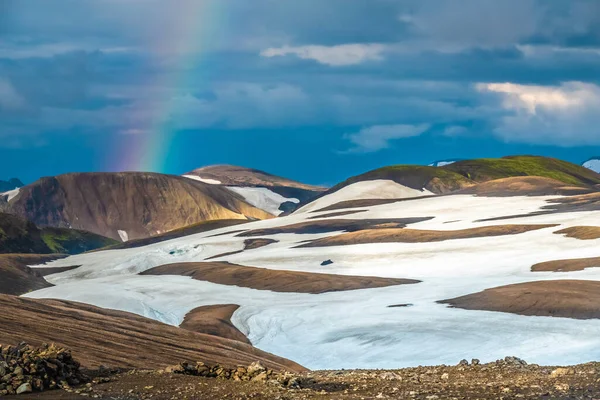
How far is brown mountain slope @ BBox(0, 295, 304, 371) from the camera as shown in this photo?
2655cm

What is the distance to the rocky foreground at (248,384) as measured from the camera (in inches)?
736

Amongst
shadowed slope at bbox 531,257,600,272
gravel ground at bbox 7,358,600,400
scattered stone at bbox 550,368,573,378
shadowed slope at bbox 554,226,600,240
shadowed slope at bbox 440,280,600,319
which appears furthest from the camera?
shadowed slope at bbox 554,226,600,240

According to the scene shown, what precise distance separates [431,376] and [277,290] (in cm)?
7580

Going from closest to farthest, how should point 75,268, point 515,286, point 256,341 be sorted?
point 256,341 < point 515,286 < point 75,268

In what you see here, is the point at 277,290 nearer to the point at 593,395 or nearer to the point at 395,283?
the point at 395,283

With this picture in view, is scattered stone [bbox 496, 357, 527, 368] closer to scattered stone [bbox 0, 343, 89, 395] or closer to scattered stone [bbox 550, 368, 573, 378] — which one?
scattered stone [bbox 550, 368, 573, 378]

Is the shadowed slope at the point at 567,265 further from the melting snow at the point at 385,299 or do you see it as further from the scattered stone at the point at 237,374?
the scattered stone at the point at 237,374

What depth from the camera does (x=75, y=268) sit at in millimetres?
160500

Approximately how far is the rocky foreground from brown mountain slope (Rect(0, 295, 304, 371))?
441 centimetres

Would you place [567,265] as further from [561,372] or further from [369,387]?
[369,387]

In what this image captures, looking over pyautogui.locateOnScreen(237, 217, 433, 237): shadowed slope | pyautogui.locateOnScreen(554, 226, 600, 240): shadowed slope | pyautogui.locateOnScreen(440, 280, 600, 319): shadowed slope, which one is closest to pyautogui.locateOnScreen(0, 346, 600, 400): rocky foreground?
pyautogui.locateOnScreen(440, 280, 600, 319): shadowed slope

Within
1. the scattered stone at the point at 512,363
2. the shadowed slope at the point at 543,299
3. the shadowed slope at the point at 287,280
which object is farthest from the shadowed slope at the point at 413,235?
the scattered stone at the point at 512,363

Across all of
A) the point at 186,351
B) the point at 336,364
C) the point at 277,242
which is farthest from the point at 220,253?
the point at 186,351

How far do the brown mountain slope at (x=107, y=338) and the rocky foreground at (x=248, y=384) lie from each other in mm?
4407
